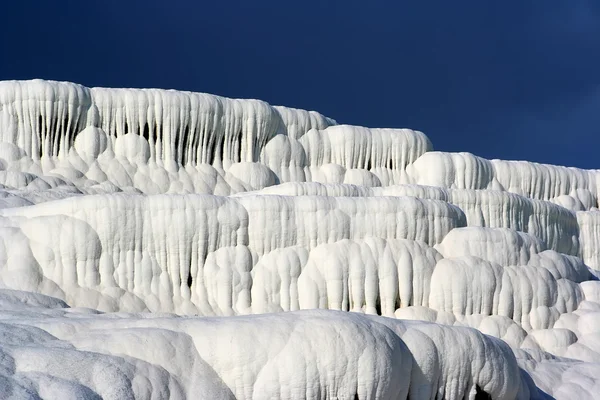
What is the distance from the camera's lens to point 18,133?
73.0 feet

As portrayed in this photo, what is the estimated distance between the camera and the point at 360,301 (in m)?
16.8

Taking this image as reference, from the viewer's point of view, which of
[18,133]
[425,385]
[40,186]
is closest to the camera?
[425,385]

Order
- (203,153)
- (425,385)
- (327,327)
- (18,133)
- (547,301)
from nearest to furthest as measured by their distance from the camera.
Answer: (327,327), (425,385), (547,301), (18,133), (203,153)

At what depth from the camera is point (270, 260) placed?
54.9ft

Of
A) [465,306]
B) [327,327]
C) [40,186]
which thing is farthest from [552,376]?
[40,186]

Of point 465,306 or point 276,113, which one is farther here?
point 276,113

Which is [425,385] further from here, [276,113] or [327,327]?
[276,113]

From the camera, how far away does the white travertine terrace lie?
10.0 meters

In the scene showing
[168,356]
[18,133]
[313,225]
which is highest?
[18,133]

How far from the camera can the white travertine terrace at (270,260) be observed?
10047 millimetres

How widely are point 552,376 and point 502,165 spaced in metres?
12.7

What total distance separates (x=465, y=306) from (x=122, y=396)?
31.5ft

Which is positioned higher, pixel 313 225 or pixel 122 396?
pixel 313 225

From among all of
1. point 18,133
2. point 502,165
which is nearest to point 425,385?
point 18,133
